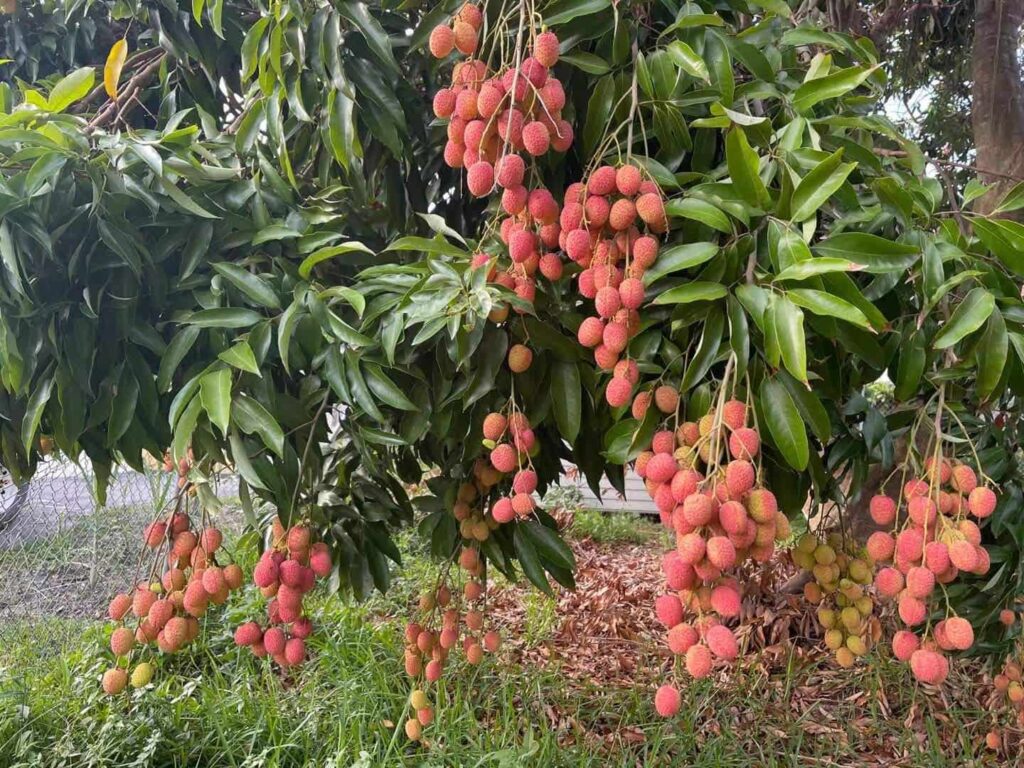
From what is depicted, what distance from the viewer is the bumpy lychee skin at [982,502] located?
0.83 metres

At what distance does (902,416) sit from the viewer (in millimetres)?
1139

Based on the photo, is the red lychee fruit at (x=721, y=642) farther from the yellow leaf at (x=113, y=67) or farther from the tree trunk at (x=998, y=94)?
the tree trunk at (x=998, y=94)

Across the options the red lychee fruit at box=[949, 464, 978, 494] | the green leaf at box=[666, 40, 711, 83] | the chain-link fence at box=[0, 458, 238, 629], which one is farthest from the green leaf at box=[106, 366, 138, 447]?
the chain-link fence at box=[0, 458, 238, 629]

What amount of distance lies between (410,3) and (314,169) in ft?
1.16

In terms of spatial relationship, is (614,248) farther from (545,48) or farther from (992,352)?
(992,352)

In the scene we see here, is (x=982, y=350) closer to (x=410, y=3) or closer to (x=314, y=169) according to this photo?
(x=410, y=3)

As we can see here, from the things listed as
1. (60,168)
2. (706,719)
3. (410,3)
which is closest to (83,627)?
(706,719)

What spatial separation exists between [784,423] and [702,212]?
248 mm

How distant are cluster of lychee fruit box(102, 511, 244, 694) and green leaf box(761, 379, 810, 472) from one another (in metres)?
0.82

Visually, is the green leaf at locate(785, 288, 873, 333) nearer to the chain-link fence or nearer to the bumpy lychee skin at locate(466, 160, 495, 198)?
the bumpy lychee skin at locate(466, 160, 495, 198)

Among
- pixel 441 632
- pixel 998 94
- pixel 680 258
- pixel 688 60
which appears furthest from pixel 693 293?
pixel 998 94

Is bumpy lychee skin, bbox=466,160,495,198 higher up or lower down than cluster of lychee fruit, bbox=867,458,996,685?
higher up

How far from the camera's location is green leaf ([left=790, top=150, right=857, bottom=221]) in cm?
73

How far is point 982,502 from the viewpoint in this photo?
835 mm
